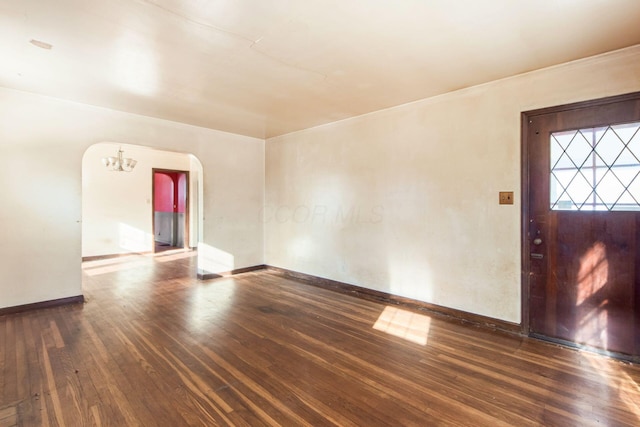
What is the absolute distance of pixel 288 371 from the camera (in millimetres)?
2346

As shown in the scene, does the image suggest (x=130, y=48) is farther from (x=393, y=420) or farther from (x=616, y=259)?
(x=616, y=259)

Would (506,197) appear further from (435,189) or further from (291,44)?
(291,44)

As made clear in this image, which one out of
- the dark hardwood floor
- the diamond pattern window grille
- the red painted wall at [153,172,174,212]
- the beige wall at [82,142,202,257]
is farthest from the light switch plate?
the red painted wall at [153,172,174,212]

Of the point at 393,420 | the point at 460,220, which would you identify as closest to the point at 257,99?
the point at 460,220

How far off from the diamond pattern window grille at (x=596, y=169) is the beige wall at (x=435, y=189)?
32cm

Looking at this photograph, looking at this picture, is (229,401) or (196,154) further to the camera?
(196,154)

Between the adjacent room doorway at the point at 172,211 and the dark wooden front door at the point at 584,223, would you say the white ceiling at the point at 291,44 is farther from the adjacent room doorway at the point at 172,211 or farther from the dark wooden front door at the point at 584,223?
the adjacent room doorway at the point at 172,211

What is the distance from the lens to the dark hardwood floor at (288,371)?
1.87m

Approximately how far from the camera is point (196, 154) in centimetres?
508

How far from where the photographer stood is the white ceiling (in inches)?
80.5

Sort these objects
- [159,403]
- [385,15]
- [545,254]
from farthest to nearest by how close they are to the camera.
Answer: [545,254] < [385,15] < [159,403]

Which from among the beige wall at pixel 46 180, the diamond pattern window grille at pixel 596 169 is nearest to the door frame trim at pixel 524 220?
the diamond pattern window grille at pixel 596 169

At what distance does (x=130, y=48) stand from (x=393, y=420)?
3.38 metres

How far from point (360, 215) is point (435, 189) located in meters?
1.18
